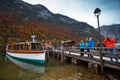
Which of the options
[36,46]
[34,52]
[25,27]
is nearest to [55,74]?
[34,52]

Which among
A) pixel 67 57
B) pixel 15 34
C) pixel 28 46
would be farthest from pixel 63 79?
pixel 15 34

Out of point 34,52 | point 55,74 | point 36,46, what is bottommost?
point 55,74

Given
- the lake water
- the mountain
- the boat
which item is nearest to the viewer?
the lake water

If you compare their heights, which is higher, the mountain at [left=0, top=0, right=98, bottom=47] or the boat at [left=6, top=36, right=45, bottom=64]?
the mountain at [left=0, top=0, right=98, bottom=47]

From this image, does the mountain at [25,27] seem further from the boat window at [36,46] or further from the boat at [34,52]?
the boat window at [36,46]

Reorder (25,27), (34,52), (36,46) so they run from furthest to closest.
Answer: (25,27)
(36,46)
(34,52)

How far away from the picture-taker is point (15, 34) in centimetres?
8719

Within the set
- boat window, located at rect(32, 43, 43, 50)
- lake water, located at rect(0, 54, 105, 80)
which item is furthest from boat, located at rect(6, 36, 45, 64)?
lake water, located at rect(0, 54, 105, 80)

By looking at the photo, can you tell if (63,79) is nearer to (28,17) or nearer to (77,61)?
(77,61)

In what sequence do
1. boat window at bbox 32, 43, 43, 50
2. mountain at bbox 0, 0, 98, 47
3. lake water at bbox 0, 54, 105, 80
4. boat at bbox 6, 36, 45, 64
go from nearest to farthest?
1. lake water at bbox 0, 54, 105, 80
2. boat at bbox 6, 36, 45, 64
3. boat window at bbox 32, 43, 43, 50
4. mountain at bbox 0, 0, 98, 47

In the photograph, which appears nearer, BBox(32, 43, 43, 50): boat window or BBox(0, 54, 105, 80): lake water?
BBox(0, 54, 105, 80): lake water

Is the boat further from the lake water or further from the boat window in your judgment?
the lake water

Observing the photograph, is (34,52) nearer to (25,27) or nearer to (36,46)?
(36,46)

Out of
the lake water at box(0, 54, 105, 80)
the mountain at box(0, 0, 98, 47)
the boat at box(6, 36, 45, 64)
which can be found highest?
the mountain at box(0, 0, 98, 47)
